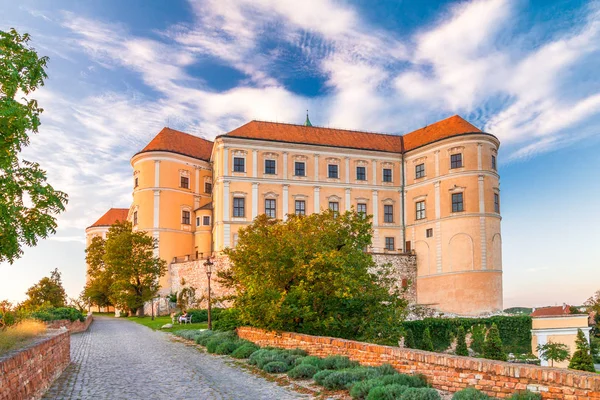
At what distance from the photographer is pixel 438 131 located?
5438cm

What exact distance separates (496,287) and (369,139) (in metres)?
19.4

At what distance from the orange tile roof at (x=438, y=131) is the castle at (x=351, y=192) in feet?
0.50

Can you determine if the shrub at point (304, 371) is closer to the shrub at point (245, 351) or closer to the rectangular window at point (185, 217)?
the shrub at point (245, 351)

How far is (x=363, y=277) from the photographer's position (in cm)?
2114

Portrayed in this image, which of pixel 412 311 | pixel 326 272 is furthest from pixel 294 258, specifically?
pixel 412 311

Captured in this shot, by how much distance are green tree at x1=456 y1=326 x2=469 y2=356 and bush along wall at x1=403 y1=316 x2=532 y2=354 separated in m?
0.53

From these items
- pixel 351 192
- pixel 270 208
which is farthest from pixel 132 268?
pixel 351 192

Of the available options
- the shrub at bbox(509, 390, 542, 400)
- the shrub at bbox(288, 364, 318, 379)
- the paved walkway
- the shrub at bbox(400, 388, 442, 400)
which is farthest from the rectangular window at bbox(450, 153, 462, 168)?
the shrub at bbox(509, 390, 542, 400)

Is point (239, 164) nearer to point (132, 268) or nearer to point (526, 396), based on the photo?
point (132, 268)

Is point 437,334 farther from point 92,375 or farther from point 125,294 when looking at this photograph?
point 92,375

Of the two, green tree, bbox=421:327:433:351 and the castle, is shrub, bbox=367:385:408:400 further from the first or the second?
the castle

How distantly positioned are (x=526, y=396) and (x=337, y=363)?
5438 mm

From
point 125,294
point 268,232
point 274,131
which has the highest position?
point 274,131

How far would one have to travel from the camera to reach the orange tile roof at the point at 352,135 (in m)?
52.0
